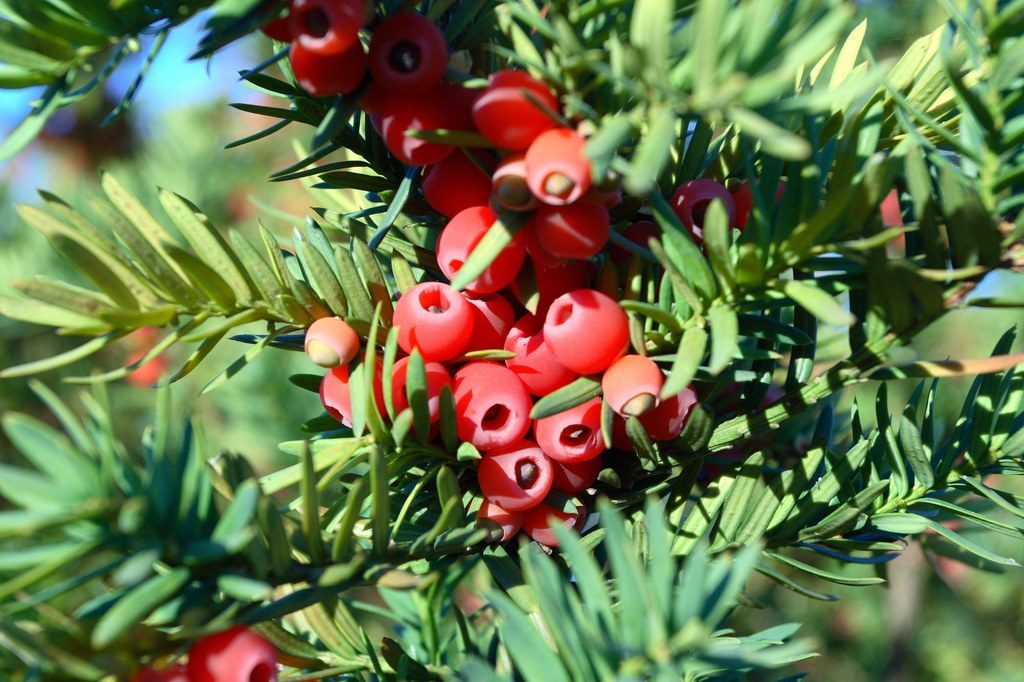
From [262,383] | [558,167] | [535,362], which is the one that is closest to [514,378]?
[535,362]

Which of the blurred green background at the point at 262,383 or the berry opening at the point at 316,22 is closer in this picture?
the berry opening at the point at 316,22

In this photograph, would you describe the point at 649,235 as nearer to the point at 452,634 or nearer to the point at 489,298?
the point at 489,298

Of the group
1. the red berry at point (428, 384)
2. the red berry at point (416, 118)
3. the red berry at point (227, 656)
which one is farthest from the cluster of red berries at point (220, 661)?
the red berry at point (416, 118)

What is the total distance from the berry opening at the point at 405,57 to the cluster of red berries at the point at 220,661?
244 millimetres

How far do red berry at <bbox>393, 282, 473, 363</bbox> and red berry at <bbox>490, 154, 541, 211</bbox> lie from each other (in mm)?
57

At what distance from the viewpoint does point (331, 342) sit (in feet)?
1.30

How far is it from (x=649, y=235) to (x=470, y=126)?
0.11 m

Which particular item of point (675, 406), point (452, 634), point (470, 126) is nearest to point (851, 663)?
point (452, 634)

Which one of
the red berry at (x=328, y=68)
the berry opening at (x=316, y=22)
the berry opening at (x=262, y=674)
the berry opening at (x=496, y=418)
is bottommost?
the berry opening at (x=262, y=674)

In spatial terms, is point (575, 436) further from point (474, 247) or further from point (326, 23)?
point (326, 23)

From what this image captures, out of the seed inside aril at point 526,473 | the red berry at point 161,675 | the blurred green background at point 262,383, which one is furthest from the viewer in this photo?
the blurred green background at point 262,383

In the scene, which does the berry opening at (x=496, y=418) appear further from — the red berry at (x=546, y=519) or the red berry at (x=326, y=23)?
the red berry at (x=326, y=23)

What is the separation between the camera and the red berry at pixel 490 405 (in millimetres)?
393

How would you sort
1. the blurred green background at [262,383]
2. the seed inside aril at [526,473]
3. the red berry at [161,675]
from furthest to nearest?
the blurred green background at [262,383] < the seed inside aril at [526,473] < the red berry at [161,675]
